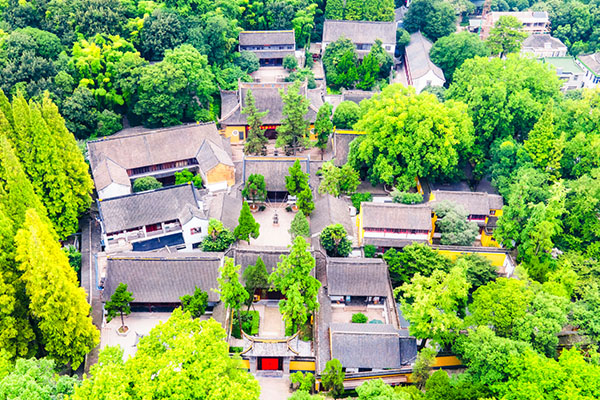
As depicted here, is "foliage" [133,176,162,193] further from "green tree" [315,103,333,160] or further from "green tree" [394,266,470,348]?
"green tree" [394,266,470,348]

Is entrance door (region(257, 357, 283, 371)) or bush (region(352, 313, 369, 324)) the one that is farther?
bush (region(352, 313, 369, 324))

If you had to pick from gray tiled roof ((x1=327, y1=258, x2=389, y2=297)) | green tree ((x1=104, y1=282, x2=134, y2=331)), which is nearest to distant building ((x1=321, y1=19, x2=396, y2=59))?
gray tiled roof ((x1=327, y1=258, x2=389, y2=297))

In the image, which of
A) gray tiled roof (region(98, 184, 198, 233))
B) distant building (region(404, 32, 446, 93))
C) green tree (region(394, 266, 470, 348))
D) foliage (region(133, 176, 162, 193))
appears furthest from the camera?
distant building (region(404, 32, 446, 93))

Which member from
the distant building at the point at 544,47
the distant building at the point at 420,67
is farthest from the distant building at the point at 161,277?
the distant building at the point at 544,47

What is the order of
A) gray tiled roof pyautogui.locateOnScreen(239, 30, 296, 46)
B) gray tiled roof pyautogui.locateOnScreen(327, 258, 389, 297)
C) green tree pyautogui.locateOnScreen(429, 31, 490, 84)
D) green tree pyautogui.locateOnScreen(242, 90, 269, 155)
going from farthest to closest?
gray tiled roof pyautogui.locateOnScreen(239, 30, 296, 46), green tree pyautogui.locateOnScreen(429, 31, 490, 84), green tree pyautogui.locateOnScreen(242, 90, 269, 155), gray tiled roof pyautogui.locateOnScreen(327, 258, 389, 297)

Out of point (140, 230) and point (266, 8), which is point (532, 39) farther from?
point (140, 230)

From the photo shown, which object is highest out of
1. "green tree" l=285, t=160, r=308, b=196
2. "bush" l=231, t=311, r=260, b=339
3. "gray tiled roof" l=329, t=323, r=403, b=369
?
"green tree" l=285, t=160, r=308, b=196

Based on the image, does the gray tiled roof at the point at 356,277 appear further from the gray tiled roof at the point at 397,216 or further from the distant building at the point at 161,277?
the distant building at the point at 161,277

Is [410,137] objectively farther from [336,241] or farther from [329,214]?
[336,241]
